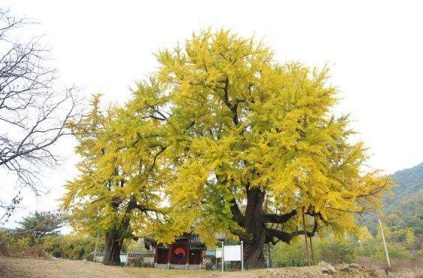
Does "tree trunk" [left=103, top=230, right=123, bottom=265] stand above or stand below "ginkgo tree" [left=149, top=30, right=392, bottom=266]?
below

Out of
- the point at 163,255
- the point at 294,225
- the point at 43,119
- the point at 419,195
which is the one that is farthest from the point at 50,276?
the point at 419,195

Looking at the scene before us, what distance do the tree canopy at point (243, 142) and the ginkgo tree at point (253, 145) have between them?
5 cm

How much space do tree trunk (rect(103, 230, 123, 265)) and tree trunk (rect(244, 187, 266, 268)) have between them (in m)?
9.40

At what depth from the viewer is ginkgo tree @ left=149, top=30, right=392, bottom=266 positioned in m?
12.4

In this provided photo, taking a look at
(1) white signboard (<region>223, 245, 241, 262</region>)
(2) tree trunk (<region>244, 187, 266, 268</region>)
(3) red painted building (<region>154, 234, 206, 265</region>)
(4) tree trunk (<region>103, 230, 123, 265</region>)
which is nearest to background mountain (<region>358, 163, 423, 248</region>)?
(3) red painted building (<region>154, 234, 206, 265</region>)

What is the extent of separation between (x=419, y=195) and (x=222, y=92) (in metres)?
98.6

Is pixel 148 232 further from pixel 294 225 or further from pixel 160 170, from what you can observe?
pixel 294 225

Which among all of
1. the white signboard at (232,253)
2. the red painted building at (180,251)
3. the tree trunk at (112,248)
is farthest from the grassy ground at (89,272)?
the red painted building at (180,251)

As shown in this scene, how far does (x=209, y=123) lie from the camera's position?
16.3m

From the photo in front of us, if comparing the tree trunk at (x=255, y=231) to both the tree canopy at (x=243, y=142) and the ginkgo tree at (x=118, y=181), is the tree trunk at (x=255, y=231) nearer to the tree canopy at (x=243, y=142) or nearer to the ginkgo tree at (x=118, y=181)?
the tree canopy at (x=243, y=142)

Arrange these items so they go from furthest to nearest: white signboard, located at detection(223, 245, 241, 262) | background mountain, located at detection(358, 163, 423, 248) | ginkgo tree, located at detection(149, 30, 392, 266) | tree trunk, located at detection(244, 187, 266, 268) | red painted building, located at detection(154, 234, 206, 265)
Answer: background mountain, located at detection(358, 163, 423, 248) < red painted building, located at detection(154, 234, 206, 265) < tree trunk, located at detection(244, 187, 266, 268) < white signboard, located at detection(223, 245, 241, 262) < ginkgo tree, located at detection(149, 30, 392, 266)

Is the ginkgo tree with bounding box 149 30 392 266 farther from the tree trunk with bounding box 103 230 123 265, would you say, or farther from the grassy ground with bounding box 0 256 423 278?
the tree trunk with bounding box 103 230 123 265

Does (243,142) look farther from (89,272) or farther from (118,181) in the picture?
(118,181)

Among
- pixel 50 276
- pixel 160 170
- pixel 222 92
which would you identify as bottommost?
pixel 50 276
